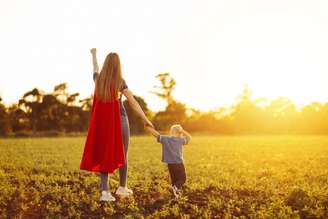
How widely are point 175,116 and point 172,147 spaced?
197ft

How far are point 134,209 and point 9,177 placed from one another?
5.69m

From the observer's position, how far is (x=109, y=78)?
301 inches

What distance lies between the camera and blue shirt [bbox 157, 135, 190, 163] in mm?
8273

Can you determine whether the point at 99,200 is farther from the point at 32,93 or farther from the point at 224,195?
the point at 32,93

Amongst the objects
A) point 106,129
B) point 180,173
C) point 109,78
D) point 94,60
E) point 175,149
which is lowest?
point 180,173

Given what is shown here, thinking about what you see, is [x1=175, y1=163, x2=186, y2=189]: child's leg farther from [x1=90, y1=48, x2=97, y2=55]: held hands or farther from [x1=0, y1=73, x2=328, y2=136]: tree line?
[x1=0, y1=73, x2=328, y2=136]: tree line

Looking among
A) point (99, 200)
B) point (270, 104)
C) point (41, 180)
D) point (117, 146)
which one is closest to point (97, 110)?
point (117, 146)

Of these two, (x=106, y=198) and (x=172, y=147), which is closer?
(x=106, y=198)

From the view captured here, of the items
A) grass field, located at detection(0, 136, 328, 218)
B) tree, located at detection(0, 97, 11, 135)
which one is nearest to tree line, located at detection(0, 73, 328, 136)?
tree, located at detection(0, 97, 11, 135)

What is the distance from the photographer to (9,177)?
1198cm

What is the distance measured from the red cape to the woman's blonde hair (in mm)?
193

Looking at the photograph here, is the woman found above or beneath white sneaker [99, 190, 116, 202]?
above

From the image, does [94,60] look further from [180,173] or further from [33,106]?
[33,106]

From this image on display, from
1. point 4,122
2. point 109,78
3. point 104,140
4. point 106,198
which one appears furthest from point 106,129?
point 4,122
